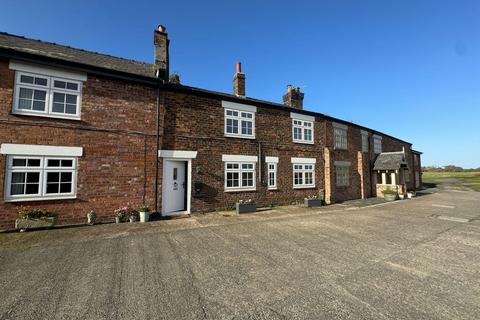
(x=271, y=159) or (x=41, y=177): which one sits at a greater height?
(x=271, y=159)

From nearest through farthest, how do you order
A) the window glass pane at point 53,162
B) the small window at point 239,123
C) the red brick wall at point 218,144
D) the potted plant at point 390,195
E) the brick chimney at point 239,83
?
the window glass pane at point 53,162, the red brick wall at point 218,144, the small window at point 239,123, the brick chimney at point 239,83, the potted plant at point 390,195

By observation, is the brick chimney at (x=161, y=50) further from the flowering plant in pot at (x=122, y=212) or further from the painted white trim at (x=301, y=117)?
the painted white trim at (x=301, y=117)

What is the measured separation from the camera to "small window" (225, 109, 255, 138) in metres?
12.6

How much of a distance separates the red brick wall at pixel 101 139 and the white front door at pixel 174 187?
719 mm

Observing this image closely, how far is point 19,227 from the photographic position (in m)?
7.51

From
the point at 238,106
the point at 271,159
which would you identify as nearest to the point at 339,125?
the point at 271,159

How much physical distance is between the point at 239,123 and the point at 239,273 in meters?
9.46

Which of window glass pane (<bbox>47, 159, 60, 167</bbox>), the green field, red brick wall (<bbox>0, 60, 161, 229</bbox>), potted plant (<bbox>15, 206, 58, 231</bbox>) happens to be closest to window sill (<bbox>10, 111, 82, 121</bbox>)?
red brick wall (<bbox>0, 60, 161, 229</bbox>)

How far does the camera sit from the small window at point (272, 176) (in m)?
13.7

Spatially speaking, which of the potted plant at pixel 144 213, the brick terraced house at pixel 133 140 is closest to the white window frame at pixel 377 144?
the brick terraced house at pixel 133 140

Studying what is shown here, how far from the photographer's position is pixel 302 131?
1564 cm

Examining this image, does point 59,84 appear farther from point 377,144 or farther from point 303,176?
point 377,144

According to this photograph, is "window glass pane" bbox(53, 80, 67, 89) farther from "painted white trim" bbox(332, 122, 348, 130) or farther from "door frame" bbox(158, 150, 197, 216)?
"painted white trim" bbox(332, 122, 348, 130)

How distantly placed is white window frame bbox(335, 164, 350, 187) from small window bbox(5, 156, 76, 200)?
16.4 metres
